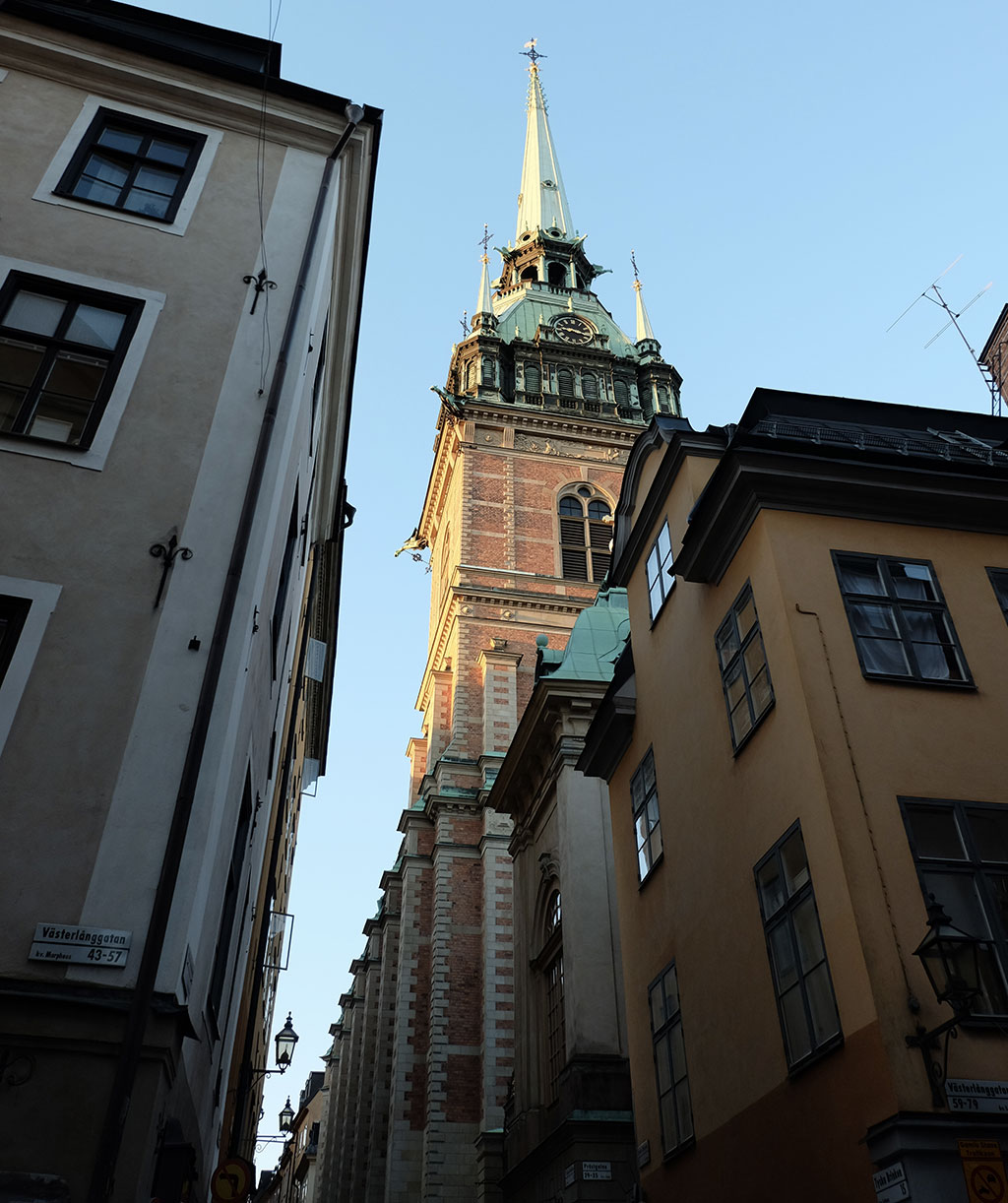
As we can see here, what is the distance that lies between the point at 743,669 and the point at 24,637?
21.4ft

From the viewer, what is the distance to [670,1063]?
11766 millimetres

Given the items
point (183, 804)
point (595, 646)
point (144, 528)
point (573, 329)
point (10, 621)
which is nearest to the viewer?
point (183, 804)

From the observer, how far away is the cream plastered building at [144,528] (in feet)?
21.4

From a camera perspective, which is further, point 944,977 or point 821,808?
point 821,808

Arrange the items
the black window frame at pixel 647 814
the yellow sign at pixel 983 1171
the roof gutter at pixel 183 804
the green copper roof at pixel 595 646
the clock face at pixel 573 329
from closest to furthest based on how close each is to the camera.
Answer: the roof gutter at pixel 183 804
the yellow sign at pixel 983 1171
the black window frame at pixel 647 814
the green copper roof at pixel 595 646
the clock face at pixel 573 329

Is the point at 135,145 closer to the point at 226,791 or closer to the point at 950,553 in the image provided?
the point at 226,791

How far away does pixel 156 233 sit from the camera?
34.7 ft

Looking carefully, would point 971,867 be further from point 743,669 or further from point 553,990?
point 553,990

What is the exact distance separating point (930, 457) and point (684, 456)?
3059mm

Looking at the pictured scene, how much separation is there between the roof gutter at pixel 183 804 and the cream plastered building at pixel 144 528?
0.02 m

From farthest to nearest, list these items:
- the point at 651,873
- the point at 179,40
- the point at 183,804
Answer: the point at 651,873
the point at 179,40
the point at 183,804

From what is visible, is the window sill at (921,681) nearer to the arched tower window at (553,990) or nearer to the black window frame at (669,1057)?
the black window frame at (669,1057)

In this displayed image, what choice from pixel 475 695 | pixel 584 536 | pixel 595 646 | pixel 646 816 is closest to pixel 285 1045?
pixel 595 646

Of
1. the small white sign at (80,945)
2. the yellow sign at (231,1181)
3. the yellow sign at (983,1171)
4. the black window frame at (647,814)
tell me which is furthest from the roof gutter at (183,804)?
the black window frame at (647,814)
